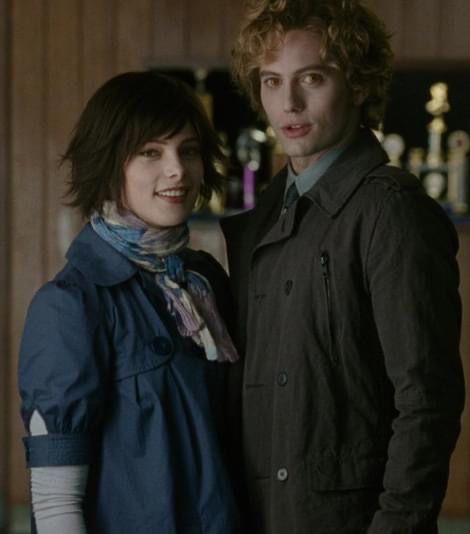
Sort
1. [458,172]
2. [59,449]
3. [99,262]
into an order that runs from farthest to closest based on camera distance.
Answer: [458,172] → [99,262] → [59,449]

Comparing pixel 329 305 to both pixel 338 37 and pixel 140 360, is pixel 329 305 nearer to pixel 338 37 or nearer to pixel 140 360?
pixel 140 360

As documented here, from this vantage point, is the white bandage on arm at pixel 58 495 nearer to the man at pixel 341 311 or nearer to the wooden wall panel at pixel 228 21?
the man at pixel 341 311

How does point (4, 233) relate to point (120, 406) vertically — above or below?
above

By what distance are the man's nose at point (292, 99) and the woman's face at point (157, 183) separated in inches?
7.8

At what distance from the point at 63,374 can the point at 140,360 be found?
13cm

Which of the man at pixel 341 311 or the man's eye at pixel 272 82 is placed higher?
the man's eye at pixel 272 82

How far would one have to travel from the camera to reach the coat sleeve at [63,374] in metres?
1.77

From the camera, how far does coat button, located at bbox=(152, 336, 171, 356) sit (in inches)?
72.3

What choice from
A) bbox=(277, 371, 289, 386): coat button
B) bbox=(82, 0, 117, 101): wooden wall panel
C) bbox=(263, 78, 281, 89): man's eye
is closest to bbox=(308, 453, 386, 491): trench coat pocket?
bbox=(277, 371, 289, 386): coat button

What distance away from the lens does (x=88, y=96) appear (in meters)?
4.15

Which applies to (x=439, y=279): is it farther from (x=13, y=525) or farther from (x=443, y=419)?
(x=13, y=525)

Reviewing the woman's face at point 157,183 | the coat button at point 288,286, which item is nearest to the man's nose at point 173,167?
the woman's face at point 157,183

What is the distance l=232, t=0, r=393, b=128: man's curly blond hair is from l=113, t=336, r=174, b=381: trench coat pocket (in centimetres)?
51

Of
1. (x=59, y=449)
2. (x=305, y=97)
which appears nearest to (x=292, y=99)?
(x=305, y=97)
